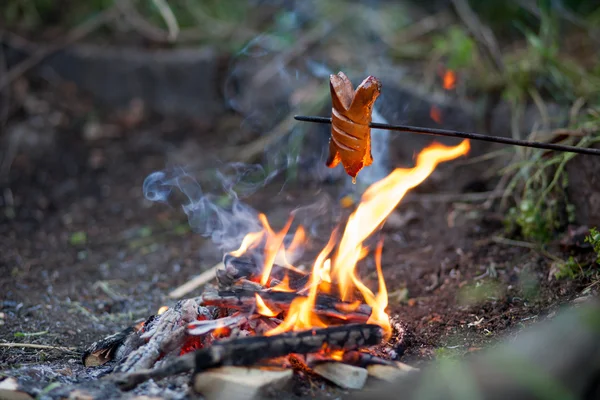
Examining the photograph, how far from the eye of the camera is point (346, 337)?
2.53 meters

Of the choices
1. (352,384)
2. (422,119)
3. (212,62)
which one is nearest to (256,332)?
(352,384)

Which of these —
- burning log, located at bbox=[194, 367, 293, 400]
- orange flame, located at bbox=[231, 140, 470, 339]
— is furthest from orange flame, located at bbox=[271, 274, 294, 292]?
burning log, located at bbox=[194, 367, 293, 400]

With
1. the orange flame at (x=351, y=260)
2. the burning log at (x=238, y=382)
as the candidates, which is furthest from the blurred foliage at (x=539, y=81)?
the burning log at (x=238, y=382)

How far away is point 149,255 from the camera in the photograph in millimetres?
4613

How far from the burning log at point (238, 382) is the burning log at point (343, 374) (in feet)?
0.55

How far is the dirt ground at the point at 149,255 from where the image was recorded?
3.22 metres

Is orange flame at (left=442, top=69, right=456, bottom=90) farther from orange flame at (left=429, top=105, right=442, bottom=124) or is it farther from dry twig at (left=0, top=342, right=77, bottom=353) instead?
dry twig at (left=0, top=342, right=77, bottom=353)

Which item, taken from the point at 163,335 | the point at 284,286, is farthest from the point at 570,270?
the point at 163,335

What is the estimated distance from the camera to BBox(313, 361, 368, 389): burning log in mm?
2434

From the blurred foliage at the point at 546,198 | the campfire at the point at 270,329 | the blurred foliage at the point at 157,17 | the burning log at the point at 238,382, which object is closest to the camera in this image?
the burning log at the point at 238,382

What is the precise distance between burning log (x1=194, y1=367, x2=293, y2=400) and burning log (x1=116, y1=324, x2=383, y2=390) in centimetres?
3

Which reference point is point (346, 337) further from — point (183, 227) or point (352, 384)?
point (183, 227)

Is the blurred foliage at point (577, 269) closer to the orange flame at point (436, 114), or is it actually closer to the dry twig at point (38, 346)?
the orange flame at point (436, 114)

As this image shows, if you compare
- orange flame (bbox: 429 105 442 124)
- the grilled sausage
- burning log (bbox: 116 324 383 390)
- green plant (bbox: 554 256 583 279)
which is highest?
the grilled sausage
